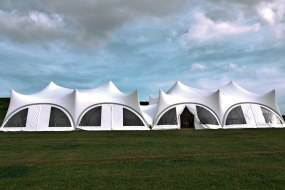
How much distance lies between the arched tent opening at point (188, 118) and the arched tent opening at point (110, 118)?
5.25 feet

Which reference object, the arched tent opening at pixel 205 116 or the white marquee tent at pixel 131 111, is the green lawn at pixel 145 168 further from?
the arched tent opening at pixel 205 116

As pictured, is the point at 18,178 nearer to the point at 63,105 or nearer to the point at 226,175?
the point at 226,175

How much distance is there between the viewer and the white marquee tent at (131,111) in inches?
1085

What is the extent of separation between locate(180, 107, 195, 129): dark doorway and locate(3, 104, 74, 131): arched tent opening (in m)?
8.69

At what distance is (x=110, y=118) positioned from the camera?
27812 millimetres

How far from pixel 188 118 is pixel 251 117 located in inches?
195

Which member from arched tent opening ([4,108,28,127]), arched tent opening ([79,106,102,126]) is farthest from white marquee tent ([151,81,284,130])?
arched tent opening ([4,108,28,127])

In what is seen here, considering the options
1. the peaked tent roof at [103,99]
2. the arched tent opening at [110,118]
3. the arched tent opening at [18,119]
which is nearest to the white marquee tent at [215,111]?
the arched tent opening at [110,118]

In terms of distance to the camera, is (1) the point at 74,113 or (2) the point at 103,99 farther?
(2) the point at 103,99

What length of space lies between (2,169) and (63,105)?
1792 centimetres

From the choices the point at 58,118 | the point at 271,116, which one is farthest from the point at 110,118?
the point at 271,116

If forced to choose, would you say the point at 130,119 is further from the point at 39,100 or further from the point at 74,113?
the point at 39,100

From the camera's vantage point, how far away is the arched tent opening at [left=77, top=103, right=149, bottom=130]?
27516mm

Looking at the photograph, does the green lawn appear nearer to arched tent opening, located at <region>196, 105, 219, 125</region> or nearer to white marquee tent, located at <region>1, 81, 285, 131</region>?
white marquee tent, located at <region>1, 81, 285, 131</region>
